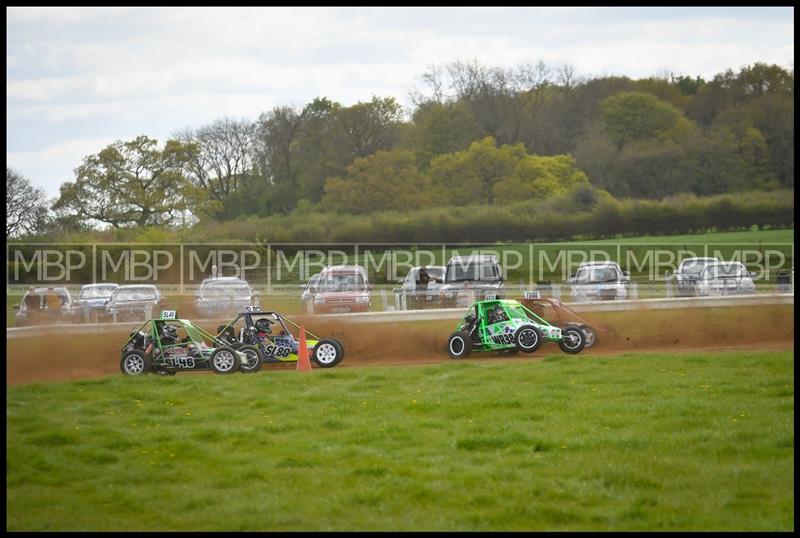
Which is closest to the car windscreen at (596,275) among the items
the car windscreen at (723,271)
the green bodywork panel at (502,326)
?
the car windscreen at (723,271)

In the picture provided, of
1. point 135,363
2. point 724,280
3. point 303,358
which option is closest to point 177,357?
point 135,363

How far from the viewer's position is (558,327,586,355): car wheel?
2183cm

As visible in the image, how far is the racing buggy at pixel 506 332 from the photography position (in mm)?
21469

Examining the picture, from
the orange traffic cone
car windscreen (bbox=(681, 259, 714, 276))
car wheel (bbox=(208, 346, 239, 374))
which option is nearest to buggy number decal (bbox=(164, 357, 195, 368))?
car wheel (bbox=(208, 346, 239, 374))

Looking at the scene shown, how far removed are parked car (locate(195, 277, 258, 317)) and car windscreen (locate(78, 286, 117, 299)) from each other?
2747 millimetres

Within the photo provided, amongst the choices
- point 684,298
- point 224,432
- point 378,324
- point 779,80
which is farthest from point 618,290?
point 779,80

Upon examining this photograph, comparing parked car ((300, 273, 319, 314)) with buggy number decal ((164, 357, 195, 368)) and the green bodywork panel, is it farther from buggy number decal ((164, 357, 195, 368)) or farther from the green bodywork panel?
buggy number decal ((164, 357, 195, 368))

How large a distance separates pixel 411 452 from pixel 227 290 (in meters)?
20.1

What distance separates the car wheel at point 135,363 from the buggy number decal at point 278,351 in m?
2.20

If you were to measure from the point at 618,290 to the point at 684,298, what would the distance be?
168cm

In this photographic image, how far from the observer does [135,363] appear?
65.5 ft

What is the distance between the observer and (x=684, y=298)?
89.2ft

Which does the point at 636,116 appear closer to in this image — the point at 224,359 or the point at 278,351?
the point at 278,351

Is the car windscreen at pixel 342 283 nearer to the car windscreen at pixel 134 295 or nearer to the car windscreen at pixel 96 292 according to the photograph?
the car windscreen at pixel 134 295
